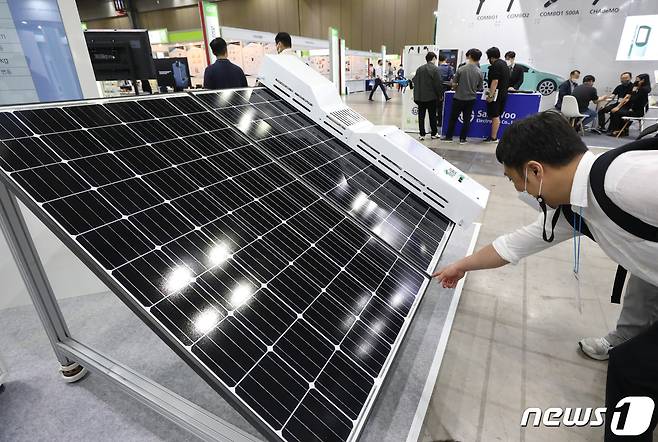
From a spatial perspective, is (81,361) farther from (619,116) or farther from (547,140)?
(619,116)

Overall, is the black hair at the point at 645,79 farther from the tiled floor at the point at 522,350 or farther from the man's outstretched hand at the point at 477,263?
the man's outstretched hand at the point at 477,263

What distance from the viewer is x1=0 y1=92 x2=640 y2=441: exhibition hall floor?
2.06m

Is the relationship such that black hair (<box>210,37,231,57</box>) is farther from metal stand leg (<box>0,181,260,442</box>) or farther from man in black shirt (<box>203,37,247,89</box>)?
→ metal stand leg (<box>0,181,260,442</box>)

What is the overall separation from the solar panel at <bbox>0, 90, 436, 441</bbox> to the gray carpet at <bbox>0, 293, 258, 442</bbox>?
36.2 inches

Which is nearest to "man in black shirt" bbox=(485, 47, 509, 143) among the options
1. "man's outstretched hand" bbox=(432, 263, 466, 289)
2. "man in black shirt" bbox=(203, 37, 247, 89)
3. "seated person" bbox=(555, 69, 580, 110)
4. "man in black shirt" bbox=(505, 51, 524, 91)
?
"man in black shirt" bbox=(505, 51, 524, 91)

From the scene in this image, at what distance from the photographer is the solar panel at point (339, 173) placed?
2.46 m

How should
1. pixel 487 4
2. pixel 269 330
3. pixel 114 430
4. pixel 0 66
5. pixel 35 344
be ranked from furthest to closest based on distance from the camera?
1. pixel 487 4
2. pixel 0 66
3. pixel 35 344
4. pixel 114 430
5. pixel 269 330

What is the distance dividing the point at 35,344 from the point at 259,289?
2384 mm

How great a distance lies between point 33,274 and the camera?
210 centimetres

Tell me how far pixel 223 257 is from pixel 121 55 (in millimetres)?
3276

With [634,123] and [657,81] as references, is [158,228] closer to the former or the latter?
[657,81]

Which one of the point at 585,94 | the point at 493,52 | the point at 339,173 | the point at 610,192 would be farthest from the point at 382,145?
the point at 585,94

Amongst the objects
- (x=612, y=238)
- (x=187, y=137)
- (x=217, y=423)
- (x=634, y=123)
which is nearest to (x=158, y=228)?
(x=187, y=137)

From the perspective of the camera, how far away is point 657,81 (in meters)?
9.05
